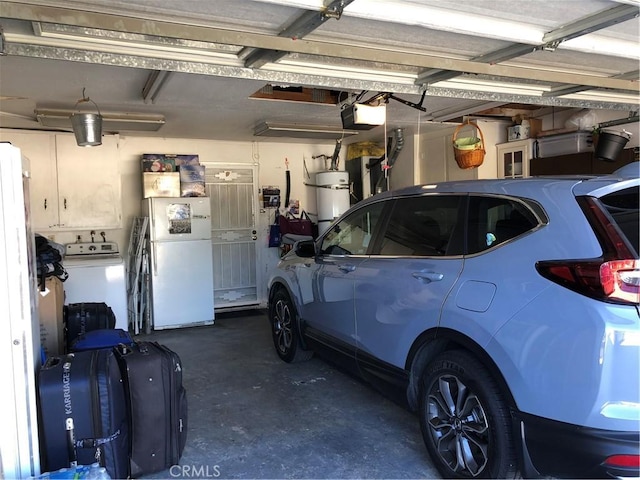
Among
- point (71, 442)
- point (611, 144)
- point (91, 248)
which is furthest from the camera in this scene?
point (91, 248)

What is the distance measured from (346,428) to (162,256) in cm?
389

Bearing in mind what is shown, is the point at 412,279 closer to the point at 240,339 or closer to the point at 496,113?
the point at 240,339

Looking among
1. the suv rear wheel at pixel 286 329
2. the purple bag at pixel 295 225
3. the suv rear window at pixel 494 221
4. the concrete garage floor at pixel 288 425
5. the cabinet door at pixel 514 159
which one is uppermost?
the cabinet door at pixel 514 159

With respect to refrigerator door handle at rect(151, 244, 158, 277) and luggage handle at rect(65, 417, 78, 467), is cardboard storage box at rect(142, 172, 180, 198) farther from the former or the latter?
luggage handle at rect(65, 417, 78, 467)

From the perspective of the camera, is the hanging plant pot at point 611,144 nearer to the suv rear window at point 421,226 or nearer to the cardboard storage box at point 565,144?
the cardboard storage box at point 565,144

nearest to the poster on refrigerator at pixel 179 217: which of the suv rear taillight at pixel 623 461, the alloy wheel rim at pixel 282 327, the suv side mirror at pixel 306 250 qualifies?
the alloy wheel rim at pixel 282 327

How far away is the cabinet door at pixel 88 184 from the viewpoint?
607 centimetres

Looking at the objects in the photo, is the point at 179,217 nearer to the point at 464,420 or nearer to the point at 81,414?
the point at 81,414

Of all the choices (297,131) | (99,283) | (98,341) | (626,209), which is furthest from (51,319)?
(626,209)

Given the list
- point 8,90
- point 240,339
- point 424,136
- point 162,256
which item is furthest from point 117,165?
point 424,136

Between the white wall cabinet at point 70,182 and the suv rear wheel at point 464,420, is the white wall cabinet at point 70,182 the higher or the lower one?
the higher one

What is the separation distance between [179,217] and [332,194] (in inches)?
86.1

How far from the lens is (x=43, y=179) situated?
19.7ft

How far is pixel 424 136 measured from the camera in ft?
22.5
